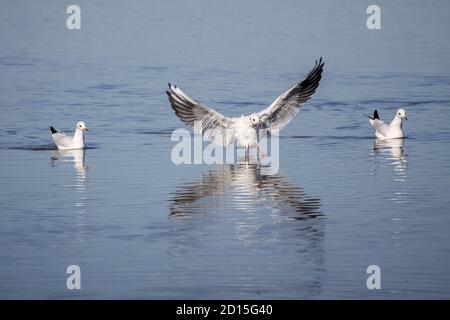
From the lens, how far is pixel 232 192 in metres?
15.3

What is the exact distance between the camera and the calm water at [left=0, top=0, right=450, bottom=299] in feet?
36.8

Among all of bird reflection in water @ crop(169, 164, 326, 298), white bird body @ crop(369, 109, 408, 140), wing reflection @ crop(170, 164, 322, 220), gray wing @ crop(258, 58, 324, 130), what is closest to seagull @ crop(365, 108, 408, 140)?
white bird body @ crop(369, 109, 408, 140)

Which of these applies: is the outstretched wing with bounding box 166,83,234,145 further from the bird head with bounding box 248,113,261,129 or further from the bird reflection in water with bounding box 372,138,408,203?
the bird reflection in water with bounding box 372,138,408,203

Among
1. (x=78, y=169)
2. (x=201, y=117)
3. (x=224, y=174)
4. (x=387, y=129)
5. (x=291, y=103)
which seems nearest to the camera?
(x=224, y=174)

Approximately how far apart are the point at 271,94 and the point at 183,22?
12382 mm

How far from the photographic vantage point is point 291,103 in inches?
746

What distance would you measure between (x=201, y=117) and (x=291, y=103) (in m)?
1.63

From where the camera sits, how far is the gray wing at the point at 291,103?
1861cm

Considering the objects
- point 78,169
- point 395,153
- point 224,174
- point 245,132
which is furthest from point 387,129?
point 78,169

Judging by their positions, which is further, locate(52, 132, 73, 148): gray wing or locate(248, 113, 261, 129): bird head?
locate(52, 132, 73, 148): gray wing

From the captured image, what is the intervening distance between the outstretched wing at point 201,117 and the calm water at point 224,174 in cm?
72

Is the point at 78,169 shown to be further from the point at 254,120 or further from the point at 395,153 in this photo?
the point at 395,153

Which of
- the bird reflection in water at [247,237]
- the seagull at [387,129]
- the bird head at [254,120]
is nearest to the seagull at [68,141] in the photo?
the bird head at [254,120]

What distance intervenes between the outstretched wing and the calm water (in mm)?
718
